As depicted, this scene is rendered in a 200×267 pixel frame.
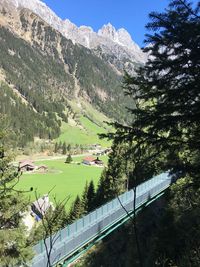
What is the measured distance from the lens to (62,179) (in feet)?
356

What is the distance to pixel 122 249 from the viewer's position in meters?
44.1

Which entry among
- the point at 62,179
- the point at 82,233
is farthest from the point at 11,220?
the point at 62,179

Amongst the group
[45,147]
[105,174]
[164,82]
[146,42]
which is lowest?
[45,147]

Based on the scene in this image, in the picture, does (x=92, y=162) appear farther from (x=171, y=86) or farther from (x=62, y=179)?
(x=171, y=86)

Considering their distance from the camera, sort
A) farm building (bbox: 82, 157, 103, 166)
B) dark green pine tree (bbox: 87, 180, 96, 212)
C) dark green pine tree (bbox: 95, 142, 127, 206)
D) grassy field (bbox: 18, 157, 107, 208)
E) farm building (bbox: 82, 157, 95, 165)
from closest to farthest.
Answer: dark green pine tree (bbox: 95, 142, 127, 206) → dark green pine tree (bbox: 87, 180, 96, 212) → grassy field (bbox: 18, 157, 107, 208) → farm building (bbox: 82, 157, 95, 165) → farm building (bbox: 82, 157, 103, 166)

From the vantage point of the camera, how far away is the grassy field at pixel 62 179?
8962 centimetres

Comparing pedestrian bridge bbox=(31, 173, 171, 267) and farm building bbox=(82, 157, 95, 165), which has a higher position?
pedestrian bridge bbox=(31, 173, 171, 267)

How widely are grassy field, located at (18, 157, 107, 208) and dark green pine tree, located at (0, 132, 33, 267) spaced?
202ft

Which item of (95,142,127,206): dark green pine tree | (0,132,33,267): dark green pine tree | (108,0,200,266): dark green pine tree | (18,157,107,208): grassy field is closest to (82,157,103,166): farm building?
(18,157,107,208): grassy field

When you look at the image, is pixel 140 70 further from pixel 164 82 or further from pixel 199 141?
pixel 199 141

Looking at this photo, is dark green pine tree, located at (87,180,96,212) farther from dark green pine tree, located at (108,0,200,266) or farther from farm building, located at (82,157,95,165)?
farm building, located at (82,157,95,165)

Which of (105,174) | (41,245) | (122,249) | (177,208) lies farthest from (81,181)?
(41,245)

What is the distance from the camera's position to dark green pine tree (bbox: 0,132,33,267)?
1858 cm

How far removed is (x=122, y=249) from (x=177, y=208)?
52.9ft
